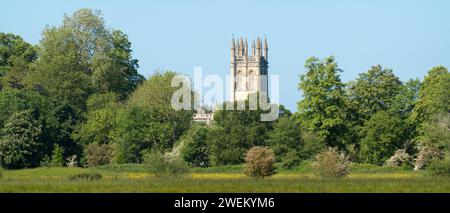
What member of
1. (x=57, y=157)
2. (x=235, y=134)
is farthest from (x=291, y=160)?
(x=57, y=157)

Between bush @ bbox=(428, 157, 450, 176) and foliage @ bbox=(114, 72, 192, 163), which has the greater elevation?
foliage @ bbox=(114, 72, 192, 163)

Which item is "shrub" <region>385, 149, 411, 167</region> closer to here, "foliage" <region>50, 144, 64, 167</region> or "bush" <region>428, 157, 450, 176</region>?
"foliage" <region>50, 144, 64, 167</region>

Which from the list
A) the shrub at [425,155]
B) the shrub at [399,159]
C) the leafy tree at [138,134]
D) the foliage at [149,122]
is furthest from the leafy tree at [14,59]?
the shrub at [425,155]

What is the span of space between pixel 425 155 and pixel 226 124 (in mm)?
16289

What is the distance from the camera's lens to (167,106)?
9838 cm

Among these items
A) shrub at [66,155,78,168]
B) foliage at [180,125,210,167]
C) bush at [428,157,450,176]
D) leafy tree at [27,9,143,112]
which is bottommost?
bush at [428,157,450,176]

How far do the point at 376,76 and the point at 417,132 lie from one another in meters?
7.31

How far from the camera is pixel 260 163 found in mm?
63938

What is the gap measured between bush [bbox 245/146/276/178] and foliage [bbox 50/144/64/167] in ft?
76.1

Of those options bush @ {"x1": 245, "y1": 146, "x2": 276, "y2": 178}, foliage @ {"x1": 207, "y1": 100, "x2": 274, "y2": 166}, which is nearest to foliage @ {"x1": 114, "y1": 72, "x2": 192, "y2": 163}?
foliage @ {"x1": 207, "y1": 100, "x2": 274, "y2": 166}

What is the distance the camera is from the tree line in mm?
84250

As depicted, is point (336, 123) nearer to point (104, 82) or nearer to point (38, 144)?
point (38, 144)

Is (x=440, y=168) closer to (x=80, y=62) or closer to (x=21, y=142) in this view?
(x=21, y=142)
